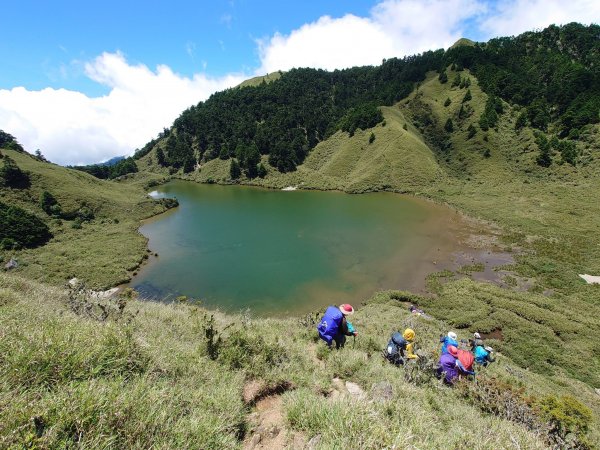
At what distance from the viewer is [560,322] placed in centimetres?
1877

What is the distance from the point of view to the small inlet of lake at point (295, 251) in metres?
25.3

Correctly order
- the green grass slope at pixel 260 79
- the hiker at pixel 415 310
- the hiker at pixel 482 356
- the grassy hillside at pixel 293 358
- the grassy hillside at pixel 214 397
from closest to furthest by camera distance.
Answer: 1. the grassy hillside at pixel 214 397
2. the grassy hillside at pixel 293 358
3. the hiker at pixel 482 356
4. the hiker at pixel 415 310
5. the green grass slope at pixel 260 79

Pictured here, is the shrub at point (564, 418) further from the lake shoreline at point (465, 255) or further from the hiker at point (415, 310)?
the lake shoreline at point (465, 255)

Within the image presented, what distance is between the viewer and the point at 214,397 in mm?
4832

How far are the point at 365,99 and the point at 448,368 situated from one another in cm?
12825

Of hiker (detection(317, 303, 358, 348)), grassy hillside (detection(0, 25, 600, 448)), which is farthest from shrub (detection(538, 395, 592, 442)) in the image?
hiker (detection(317, 303, 358, 348))

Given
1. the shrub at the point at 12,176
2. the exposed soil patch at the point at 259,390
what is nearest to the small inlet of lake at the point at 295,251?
the exposed soil patch at the point at 259,390

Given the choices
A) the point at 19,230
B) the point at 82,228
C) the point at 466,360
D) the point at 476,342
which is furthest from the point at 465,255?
the point at 82,228

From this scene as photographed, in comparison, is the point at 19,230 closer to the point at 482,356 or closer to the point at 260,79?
the point at 482,356

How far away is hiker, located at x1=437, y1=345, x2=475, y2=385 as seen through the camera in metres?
8.75

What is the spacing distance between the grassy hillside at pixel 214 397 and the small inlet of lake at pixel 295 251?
596 inches

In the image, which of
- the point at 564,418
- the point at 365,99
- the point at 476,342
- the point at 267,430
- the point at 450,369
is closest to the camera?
the point at 267,430

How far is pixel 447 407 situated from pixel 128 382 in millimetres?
6981

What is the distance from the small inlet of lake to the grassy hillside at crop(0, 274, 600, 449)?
1514cm
